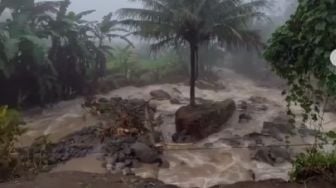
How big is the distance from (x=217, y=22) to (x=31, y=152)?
6.57 m

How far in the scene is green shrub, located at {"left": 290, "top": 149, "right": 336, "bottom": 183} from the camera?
5809 mm

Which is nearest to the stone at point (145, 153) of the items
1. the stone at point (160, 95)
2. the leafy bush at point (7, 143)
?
the leafy bush at point (7, 143)

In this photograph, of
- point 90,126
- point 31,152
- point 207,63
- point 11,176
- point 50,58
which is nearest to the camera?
point 11,176

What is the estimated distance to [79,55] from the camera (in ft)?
53.1

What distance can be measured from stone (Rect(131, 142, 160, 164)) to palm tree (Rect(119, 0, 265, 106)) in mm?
4190

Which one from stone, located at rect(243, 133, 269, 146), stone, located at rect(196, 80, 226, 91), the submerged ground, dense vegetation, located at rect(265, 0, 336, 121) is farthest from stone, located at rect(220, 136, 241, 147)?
stone, located at rect(196, 80, 226, 91)

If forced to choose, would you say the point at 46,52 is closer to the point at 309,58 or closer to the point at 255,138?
the point at 255,138

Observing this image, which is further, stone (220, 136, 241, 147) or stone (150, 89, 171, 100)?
→ stone (150, 89, 171, 100)

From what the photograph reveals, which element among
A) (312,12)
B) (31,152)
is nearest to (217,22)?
(31,152)

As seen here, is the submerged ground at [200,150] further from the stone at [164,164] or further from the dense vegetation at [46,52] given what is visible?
the dense vegetation at [46,52]

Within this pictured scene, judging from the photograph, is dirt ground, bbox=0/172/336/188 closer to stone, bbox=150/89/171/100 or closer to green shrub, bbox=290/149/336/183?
green shrub, bbox=290/149/336/183

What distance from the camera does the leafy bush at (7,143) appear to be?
285 inches

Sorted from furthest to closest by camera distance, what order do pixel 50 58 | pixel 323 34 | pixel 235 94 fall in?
pixel 235 94 < pixel 50 58 < pixel 323 34

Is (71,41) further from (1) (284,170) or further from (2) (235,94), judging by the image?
(1) (284,170)
